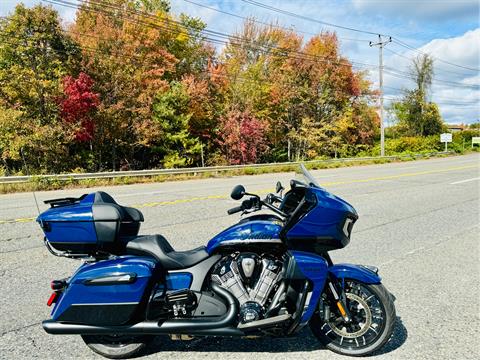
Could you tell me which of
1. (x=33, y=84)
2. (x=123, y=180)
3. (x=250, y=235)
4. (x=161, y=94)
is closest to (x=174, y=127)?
(x=161, y=94)

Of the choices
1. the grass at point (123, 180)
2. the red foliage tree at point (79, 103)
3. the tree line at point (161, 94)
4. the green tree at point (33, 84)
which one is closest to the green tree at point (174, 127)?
the tree line at point (161, 94)

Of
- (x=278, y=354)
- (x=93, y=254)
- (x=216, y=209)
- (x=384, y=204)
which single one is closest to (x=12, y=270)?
(x=93, y=254)

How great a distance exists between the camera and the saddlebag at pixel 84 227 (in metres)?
3.13

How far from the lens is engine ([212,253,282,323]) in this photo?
3.12 metres

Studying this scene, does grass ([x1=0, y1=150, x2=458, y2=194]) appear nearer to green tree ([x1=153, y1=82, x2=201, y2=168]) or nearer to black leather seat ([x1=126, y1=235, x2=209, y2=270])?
green tree ([x1=153, y1=82, x2=201, y2=168])

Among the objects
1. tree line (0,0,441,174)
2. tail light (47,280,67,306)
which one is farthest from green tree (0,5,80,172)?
tail light (47,280,67,306)

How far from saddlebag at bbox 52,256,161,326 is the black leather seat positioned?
0.07 meters

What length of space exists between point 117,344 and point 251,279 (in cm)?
120

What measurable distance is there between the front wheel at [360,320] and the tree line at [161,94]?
2131 cm

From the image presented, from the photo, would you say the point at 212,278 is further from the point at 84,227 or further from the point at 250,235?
the point at 84,227

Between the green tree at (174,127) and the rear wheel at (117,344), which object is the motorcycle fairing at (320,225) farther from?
the green tree at (174,127)

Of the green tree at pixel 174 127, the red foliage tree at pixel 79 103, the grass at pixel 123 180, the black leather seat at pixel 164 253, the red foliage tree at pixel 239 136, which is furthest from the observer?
the red foliage tree at pixel 239 136

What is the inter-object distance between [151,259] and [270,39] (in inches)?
1567

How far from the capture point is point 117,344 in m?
3.31
